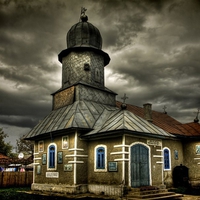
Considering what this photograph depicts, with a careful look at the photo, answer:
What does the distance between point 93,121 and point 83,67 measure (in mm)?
5148

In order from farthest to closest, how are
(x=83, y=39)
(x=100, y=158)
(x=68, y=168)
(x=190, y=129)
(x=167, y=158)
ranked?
(x=190, y=129) → (x=83, y=39) → (x=167, y=158) → (x=68, y=168) → (x=100, y=158)

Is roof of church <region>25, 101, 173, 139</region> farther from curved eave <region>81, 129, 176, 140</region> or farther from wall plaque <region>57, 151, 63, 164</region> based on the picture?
wall plaque <region>57, 151, 63, 164</region>

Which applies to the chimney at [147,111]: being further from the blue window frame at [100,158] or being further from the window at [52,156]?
the window at [52,156]

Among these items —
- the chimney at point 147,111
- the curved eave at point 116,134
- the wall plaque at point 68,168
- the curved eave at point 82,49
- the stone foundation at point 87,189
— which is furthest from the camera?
the chimney at point 147,111

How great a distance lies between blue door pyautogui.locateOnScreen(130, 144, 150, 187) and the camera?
14759 mm

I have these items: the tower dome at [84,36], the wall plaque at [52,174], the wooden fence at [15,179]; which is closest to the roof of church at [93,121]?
the wall plaque at [52,174]

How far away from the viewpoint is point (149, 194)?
551 inches

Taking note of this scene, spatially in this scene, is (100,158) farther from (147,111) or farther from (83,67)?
(83,67)

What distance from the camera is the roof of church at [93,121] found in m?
15.5

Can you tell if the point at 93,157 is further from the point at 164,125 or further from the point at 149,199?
the point at 164,125

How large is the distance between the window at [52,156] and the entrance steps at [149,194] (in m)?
5.82

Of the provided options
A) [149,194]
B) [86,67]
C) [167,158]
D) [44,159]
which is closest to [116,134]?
[149,194]

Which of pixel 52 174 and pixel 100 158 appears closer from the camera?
pixel 100 158

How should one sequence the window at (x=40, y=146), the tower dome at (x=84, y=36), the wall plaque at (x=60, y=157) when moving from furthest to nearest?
the tower dome at (x=84, y=36) → the window at (x=40, y=146) → the wall plaque at (x=60, y=157)
